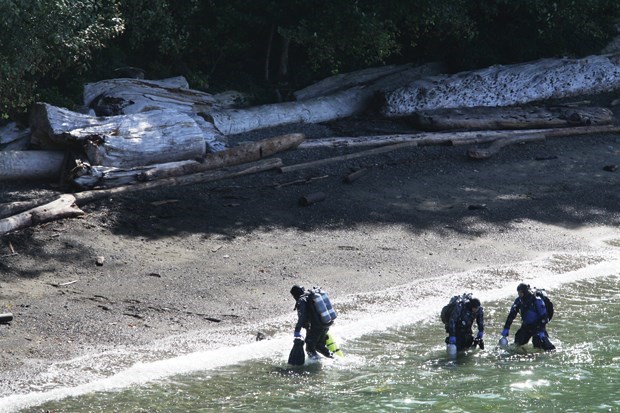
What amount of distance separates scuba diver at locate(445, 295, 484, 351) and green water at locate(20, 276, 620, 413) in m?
0.22

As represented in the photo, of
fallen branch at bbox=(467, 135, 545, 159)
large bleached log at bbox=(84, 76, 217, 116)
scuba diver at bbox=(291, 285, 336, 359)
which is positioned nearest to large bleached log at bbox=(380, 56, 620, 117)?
fallen branch at bbox=(467, 135, 545, 159)

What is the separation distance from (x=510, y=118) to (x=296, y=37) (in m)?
6.02

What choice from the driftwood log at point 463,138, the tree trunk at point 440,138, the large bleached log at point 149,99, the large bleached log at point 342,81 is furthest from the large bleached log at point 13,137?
the large bleached log at point 342,81

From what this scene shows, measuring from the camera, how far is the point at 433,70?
96.5 ft

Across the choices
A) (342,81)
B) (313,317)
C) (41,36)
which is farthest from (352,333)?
(342,81)

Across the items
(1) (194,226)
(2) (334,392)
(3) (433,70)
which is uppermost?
(3) (433,70)

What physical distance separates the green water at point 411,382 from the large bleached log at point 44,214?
233 inches

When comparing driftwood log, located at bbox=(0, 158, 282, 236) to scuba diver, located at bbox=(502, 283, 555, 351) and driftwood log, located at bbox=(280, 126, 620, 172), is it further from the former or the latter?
scuba diver, located at bbox=(502, 283, 555, 351)

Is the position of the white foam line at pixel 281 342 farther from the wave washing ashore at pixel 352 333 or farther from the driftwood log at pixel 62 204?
the driftwood log at pixel 62 204

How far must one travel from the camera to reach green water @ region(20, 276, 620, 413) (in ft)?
40.2

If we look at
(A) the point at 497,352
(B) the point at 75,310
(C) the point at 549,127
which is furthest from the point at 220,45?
(A) the point at 497,352

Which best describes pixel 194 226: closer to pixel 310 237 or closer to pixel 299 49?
pixel 310 237

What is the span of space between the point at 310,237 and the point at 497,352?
5.48m

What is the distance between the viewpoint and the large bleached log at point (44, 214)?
1744 cm
